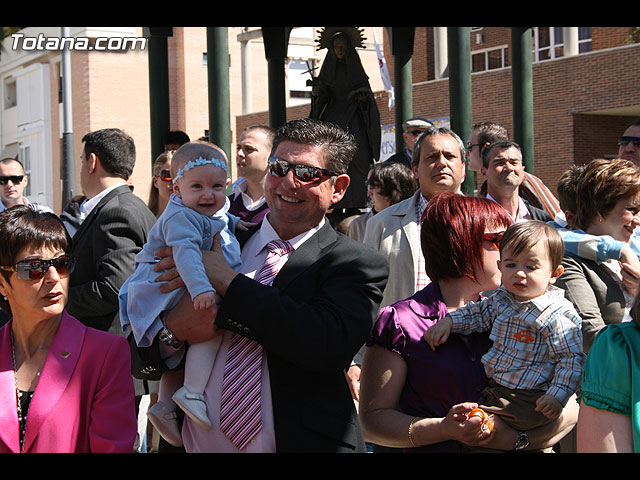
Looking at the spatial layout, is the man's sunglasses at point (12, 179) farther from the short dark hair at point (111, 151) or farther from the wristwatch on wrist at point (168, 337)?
the wristwatch on wrist at point (168, 337)

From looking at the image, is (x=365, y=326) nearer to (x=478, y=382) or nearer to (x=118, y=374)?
(x=478, y=382)

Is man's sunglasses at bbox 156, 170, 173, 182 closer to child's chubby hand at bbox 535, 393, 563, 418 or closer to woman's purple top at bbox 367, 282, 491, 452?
woman's purple top at bbox 367, 282, 491, 452

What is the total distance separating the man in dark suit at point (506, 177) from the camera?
576 cm

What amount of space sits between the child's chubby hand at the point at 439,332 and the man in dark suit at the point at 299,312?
0.23 meters

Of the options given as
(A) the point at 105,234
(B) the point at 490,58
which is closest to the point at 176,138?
(A) the point at 105,234

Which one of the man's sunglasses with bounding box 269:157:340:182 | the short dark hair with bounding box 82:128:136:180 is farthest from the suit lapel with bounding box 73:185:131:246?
the man's sunglasses with bounding box 269:157:340:182

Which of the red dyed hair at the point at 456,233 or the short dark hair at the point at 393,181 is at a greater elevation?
the short dark hair at the point at 393,181

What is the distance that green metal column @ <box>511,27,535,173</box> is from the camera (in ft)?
35.6

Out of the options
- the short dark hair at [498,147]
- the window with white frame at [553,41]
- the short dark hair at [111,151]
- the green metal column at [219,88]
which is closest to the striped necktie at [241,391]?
the short dark hair at [111,151]

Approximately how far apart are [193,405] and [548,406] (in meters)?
1.28

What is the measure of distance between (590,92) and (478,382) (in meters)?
23.0

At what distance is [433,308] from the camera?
335cm

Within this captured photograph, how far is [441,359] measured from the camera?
10.6 ft

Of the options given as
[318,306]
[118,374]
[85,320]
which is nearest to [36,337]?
[118,374]
